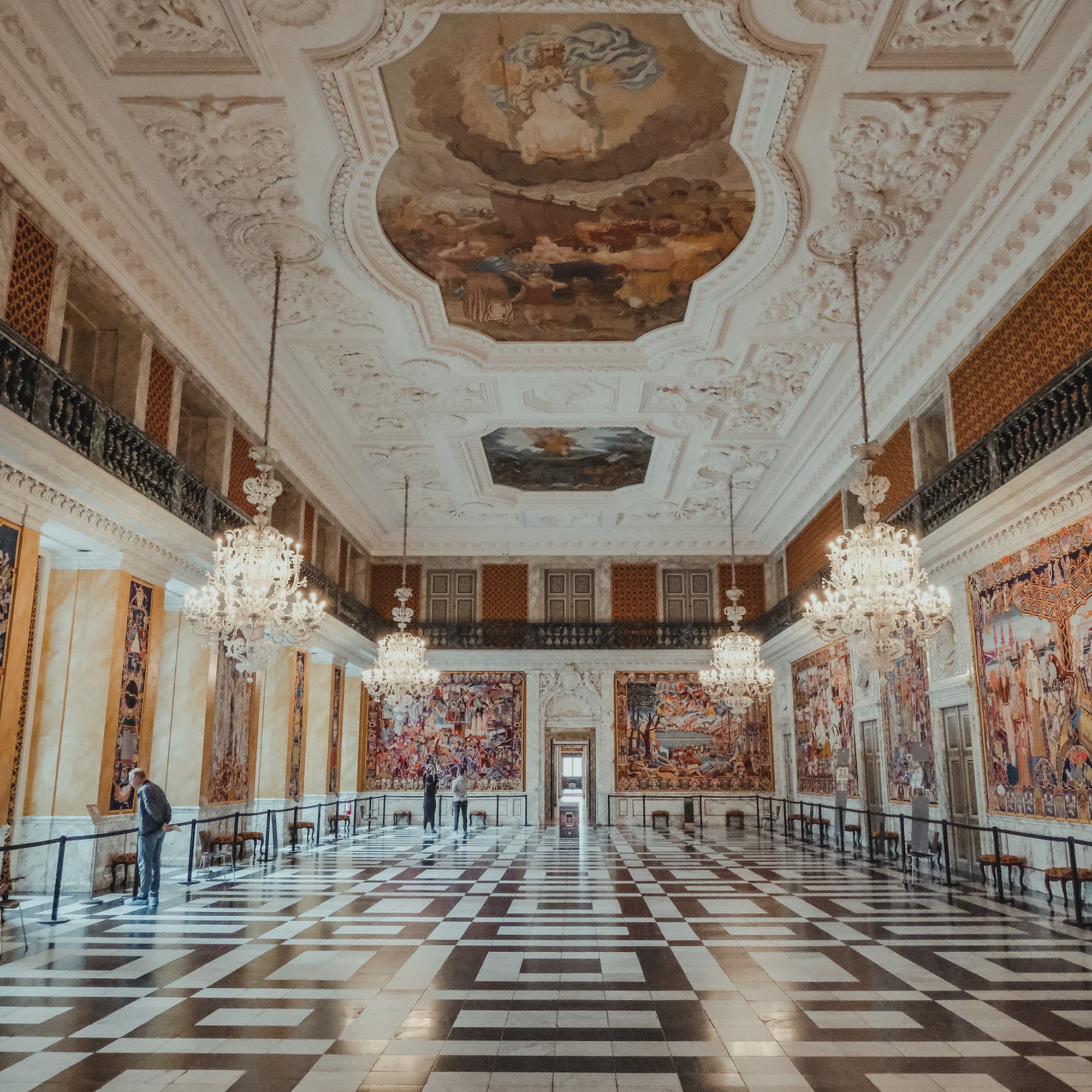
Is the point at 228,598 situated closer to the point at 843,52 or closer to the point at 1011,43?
the point at 843,52

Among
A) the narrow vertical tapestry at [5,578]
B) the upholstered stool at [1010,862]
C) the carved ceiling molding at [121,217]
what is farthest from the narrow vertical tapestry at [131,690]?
the upholstered stool at [1010,862]

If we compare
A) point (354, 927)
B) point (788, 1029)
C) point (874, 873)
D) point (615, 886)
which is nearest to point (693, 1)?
point (788, 1029)

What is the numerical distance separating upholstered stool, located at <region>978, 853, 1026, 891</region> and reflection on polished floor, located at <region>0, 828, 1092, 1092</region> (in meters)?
0.40

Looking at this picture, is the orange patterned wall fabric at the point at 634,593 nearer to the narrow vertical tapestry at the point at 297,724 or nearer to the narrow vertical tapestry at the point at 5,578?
the narrow vertical tapestry at the point at 297,724

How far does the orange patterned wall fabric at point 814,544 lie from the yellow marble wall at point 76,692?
12.3 meters

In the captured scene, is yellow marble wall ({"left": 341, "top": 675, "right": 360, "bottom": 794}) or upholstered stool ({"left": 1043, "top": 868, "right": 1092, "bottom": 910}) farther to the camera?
yellow marble wall ({"left": 341, "top": 675, "right": 360, "bottom": 794})

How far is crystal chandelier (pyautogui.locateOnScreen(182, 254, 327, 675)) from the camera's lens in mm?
9422

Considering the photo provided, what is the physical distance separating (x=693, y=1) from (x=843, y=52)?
1.49 metres

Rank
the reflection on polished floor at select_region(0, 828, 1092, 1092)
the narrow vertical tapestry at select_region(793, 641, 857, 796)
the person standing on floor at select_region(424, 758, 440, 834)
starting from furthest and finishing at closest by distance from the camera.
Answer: the person standing on floor at select_region(424, 758, 440, 834), the narrow vertical tapestry at select_region(793, 641, 857, 796), the reflection on polished floor at select_region(0, 828, 1092, 1092)

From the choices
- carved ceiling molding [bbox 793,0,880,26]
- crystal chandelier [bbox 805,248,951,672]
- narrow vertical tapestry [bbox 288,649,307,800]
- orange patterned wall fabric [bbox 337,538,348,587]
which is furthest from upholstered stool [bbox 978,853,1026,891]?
orange patterned wall fabric [bbox 337,538,348,587]

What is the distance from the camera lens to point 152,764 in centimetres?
1354

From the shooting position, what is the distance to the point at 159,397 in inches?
480

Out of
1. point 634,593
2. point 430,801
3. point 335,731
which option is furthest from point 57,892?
point 634,593

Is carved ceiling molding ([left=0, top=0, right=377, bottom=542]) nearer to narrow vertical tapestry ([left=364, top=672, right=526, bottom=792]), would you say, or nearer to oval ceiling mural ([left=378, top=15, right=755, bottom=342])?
oval ceiling mural ([left=378, top=15, right=755, bottom=342])
